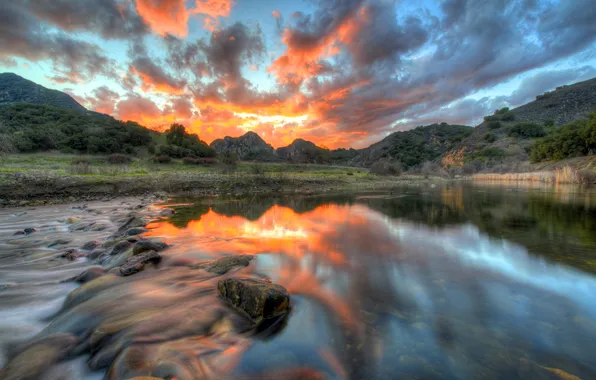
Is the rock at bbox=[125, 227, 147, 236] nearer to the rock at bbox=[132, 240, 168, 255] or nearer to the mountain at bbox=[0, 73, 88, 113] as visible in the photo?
the rock at bbox=[132, 240, 168, 255]

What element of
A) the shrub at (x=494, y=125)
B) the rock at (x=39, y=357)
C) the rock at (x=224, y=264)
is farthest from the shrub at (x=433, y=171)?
the rock at (x=39, y=357)

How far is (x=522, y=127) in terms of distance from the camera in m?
69.6

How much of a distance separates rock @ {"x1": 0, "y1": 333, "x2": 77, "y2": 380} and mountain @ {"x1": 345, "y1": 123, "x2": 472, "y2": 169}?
297 feet

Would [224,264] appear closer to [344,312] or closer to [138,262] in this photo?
[138,262]

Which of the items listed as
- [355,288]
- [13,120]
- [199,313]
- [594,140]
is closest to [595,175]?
[594,140]

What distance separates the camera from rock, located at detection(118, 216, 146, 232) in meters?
6.87

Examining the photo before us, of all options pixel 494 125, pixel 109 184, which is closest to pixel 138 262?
pixel 109 184

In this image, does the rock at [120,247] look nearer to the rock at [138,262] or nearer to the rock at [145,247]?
the rock at [145,247]

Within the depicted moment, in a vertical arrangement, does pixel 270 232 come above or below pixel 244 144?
below

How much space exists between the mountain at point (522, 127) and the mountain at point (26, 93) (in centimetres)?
12913

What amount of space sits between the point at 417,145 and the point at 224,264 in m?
118

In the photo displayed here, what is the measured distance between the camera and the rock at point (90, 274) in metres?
3.73

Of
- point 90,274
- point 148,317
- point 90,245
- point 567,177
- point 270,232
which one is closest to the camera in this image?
point 148,317

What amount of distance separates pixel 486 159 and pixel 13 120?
4142 inches
